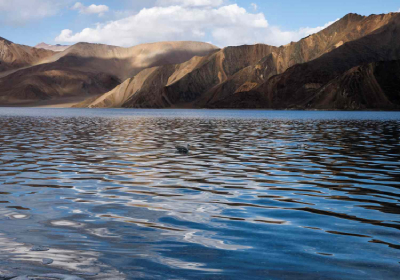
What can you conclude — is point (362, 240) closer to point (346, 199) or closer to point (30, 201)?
point (346, 199)

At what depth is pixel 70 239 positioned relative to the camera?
9.64m

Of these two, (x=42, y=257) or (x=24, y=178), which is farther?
(x=24, y=178)

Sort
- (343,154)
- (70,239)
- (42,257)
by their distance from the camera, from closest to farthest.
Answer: (42,257), (70,239), (343,154)

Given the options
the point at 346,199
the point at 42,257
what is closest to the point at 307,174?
the point at 346,199

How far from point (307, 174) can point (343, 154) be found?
864 cm

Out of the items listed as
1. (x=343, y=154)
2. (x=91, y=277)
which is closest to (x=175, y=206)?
(x=91, y=277)

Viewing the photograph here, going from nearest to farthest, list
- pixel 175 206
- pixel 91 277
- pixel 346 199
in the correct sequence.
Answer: pixel 91 277
pixel 175 206
pixel 346 199

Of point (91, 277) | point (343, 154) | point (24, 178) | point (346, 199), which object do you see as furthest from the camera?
point (343, 154)

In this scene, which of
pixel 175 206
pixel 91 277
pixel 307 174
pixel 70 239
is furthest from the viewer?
pixel 307 174

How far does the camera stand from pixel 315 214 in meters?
12.1

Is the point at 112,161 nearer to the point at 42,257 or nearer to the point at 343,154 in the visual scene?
the point at 343,154

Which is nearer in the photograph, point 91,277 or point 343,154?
point 91,277

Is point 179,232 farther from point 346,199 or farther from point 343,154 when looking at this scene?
point 343,154

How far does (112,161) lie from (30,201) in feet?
31.8
